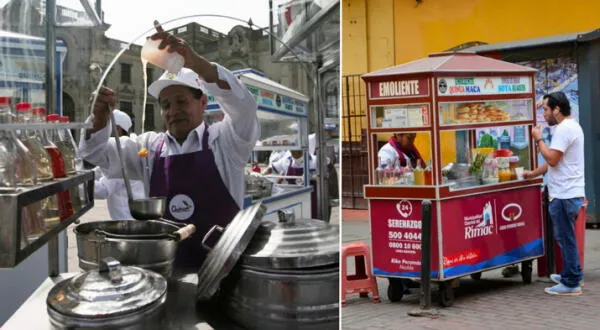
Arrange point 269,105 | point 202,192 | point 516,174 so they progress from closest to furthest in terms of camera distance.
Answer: point 269,105, point 202,192, point 516,174

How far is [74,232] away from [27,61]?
0.51 meters

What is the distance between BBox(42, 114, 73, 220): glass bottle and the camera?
183 centimetres

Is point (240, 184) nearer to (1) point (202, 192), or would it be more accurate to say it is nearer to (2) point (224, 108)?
(1) point (202, 192)

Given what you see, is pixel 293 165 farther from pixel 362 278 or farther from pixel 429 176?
pixel 362 278

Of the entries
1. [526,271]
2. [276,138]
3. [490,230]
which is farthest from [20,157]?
[526,271]

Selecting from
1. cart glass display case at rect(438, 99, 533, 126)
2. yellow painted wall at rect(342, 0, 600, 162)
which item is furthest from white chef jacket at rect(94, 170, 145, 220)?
yellow painted wall at rect(342, 0, 600, 162)

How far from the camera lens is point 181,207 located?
2.01 metres

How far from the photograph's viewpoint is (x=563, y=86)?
8.16 m

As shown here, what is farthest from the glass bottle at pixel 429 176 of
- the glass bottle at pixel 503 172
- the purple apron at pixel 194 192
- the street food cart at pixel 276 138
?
the purple apron at pixel 194 192

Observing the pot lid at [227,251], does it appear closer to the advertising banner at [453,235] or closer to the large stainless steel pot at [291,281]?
the large stainless steel pot at [291,281]

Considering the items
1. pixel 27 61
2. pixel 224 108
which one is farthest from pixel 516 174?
pixel 27 61

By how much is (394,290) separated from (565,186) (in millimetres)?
1464

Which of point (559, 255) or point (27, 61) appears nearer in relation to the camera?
point (27, 61)

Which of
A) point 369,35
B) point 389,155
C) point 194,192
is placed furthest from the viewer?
point 369,35
